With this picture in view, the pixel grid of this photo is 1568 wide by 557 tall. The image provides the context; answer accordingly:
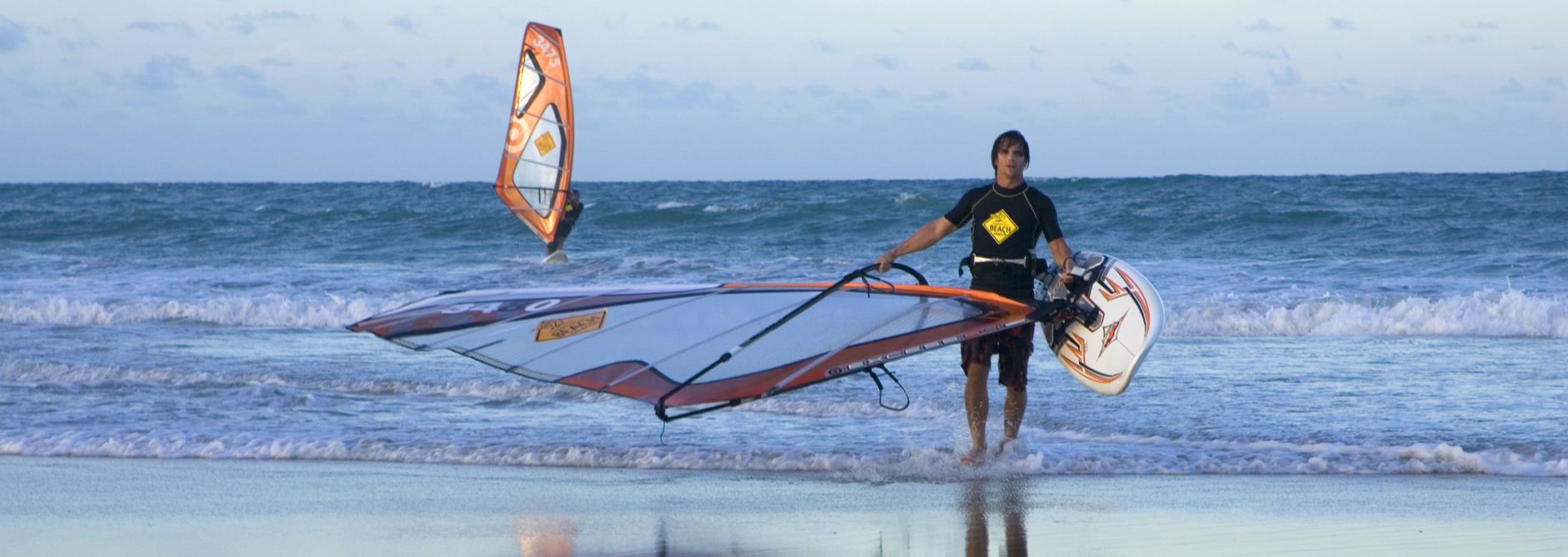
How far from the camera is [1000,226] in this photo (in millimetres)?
5102

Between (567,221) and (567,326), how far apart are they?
11610 mm

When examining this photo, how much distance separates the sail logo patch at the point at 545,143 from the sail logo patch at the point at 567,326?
11.0m

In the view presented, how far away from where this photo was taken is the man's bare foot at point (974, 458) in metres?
5.33

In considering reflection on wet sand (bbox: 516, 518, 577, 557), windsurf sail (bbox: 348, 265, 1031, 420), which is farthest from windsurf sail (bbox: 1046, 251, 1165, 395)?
reflection on wet sand (bbox: 516, 518, 577, 557)

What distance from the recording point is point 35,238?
21.7 m

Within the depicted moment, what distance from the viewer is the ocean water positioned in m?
5.77

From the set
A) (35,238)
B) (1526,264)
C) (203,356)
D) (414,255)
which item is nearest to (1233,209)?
(1526,264)

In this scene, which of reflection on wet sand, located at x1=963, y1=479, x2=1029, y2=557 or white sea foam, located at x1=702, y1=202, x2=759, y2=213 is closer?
reflection on wet sand, located at x1=963, y1=479, x2=1029, y2=557

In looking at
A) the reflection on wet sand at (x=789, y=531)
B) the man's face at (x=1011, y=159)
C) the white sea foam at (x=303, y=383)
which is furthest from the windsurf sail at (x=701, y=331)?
the white sea foam at (x=303, y=383)

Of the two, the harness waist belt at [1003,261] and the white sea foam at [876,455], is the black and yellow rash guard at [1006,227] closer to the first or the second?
the harness waist belt at [1003,261]

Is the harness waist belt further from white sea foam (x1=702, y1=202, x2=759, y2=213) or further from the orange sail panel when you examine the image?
white sea foam (x1=702, y1=202, x2=759, y2=213)

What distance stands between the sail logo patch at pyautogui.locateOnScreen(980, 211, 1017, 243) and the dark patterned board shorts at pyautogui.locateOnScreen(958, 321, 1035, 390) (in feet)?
1.12

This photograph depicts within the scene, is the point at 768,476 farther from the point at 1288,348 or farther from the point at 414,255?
the point at 414,255

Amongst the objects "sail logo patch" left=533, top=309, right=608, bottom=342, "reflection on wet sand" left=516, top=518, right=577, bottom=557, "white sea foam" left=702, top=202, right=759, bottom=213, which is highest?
"sail logo patch" left=533, top=309, right=608, bottom=342
